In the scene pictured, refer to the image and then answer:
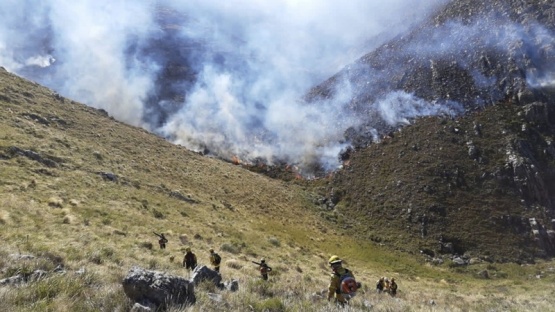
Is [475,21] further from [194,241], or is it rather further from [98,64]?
[98,64]

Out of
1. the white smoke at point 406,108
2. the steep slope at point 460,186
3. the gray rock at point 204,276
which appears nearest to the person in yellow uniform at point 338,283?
the gray rock at point 204,276

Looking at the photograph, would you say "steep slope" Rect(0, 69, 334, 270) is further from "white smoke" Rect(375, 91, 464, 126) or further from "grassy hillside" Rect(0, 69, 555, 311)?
"white smoke" Rect(375, 91, 464, 126)

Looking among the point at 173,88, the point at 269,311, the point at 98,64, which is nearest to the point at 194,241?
the point at 269,311

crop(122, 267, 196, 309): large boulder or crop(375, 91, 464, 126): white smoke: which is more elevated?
crop(375, 91, 464, 126): white smoke

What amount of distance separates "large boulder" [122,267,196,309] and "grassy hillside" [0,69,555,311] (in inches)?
9.4

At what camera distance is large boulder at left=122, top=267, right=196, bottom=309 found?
634 cm

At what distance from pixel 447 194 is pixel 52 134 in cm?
4013

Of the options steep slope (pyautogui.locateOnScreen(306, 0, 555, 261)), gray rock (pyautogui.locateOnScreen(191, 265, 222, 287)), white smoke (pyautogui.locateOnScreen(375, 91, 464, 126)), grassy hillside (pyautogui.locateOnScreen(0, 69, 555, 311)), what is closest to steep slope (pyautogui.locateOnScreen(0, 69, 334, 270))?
grassy hillside (pyautogui.locateOnScreen(0, 69, 555, 311))

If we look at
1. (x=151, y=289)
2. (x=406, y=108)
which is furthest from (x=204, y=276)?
(x=406, y=108)

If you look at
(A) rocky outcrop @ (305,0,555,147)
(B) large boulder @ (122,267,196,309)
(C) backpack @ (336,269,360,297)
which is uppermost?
(A) rocky outcrop @ (305,0,555,147)

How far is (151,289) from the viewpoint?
637cm

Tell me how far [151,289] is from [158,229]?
18.3m

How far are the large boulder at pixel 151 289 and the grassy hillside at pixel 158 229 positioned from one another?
0.78 ft

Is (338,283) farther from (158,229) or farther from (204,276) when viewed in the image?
(158,229)
